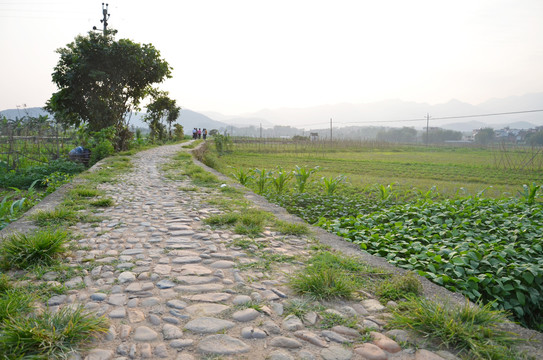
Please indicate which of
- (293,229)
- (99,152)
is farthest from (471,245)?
(99,152)

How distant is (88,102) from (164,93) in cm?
1243

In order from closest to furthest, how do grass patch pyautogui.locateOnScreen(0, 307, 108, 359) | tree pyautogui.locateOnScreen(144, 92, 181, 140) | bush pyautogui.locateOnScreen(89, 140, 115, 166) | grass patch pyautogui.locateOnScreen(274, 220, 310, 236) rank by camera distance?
grass patch pyautogui.locateOnScreen(0, 307, 108, 359), grass patch pyautogui.locateOnScreen(274, 220, 310, 236), bush pyautogui.locateOnScreen(89, 140, 115, 166), tree pyautogui.locateOnScreen(144, 92, 181, 140)

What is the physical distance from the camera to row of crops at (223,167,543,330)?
3189 mm

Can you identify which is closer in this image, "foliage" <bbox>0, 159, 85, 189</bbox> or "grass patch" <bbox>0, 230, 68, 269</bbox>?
"grass patch" <bbox>0, 230, 68, 269</bbox>

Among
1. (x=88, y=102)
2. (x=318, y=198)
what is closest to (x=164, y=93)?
(x=88, y=102)

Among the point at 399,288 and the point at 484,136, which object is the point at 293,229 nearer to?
the point at 399,288

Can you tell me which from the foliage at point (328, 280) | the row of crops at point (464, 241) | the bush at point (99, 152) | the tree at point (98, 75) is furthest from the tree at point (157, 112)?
the foliage at point (328, 280)

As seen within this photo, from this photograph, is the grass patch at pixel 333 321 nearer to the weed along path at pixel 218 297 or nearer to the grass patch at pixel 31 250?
the weed along path at pixel 218 297

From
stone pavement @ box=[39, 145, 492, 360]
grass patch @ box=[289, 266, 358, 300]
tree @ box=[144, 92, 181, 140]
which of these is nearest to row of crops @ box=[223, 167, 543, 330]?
grass patch @ box=[289, 266, 358, 300]

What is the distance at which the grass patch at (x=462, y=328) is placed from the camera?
1.77 meters

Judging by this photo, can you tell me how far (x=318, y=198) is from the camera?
729 cm

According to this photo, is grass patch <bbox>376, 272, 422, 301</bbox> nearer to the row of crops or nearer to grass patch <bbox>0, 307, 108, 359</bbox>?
the row of crops

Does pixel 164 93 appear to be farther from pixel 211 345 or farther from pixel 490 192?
pixel 211 345

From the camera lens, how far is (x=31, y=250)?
2779mm
